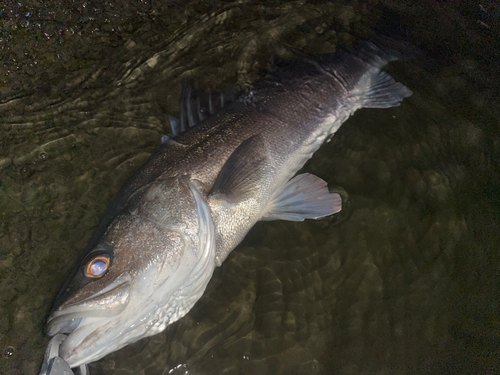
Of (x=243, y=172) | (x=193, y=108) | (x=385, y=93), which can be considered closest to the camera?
(x=243, y=172)

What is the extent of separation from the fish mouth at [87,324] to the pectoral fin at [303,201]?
5.11ft

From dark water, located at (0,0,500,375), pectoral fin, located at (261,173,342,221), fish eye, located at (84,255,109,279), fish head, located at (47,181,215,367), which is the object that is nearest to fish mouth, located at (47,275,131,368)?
fish head, located at (47,181,215,367)

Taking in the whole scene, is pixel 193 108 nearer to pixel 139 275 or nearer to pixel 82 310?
pixel 139 275

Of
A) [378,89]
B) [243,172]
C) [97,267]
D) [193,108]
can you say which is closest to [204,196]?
[243,172]

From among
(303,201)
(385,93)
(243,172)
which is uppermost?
(243,172)

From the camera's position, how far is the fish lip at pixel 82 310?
209 cm

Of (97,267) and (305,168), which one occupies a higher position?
(97,267)

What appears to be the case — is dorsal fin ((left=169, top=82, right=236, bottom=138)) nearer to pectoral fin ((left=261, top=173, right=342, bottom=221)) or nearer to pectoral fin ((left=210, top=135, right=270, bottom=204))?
pectoral fin ((left=210, top=135, right=270, bottom=204))

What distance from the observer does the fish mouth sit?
2.06m

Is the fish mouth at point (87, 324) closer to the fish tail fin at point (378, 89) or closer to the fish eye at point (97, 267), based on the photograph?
the fish eye at point (97, 267)

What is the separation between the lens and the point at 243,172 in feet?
9.45

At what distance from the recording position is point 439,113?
3879 millimetres

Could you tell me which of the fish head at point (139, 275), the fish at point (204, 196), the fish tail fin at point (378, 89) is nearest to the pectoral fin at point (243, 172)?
the fish at point (204, 196)

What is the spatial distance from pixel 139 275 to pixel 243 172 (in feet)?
3.89
